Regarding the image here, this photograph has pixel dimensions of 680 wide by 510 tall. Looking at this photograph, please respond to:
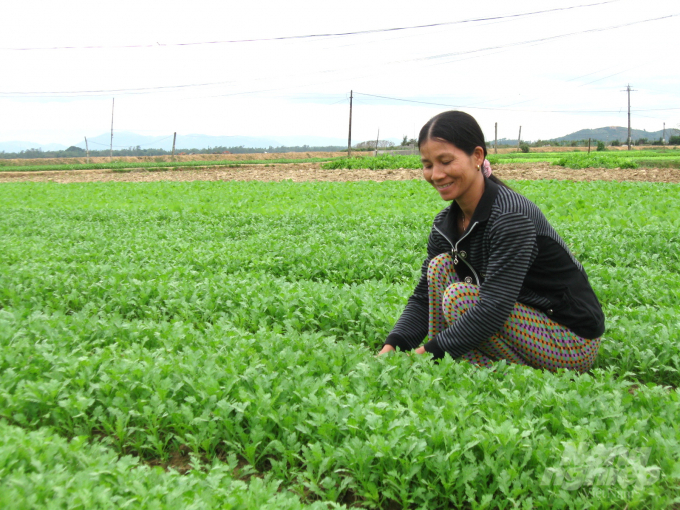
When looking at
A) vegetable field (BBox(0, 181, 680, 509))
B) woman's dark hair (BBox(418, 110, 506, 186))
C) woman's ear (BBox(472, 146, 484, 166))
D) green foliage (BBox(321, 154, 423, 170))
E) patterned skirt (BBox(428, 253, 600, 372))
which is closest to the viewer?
vegetable field (BBox(0, 181, 680, 509))

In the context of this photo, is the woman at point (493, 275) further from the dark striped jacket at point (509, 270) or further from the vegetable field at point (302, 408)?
the vegetable field at point (302, 408)

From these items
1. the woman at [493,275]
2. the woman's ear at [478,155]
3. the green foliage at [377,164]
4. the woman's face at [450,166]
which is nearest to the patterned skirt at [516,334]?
the woman at [493,275]

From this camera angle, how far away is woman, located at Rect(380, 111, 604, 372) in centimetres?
334

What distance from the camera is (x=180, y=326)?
186 inches

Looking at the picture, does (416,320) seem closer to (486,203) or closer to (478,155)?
(486,203)

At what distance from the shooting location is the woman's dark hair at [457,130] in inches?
129

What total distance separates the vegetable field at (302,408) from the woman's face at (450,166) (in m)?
1.05

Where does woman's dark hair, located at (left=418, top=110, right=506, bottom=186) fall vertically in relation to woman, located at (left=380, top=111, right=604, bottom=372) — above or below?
above

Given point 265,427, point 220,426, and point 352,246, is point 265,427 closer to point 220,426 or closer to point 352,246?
point 220,426

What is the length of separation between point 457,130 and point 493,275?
0.85 meters

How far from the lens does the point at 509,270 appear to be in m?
3.35

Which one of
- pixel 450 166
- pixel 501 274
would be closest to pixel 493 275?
pixel 501 274

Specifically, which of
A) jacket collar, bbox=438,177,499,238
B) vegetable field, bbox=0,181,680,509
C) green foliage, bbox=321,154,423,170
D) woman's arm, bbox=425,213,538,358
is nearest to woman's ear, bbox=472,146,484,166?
jacket collar, bbox=438,177,499,238

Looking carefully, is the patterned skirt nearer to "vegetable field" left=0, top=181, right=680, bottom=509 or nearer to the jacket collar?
"vegetable field" left=0, top=181, right=680, bottom=509
